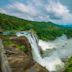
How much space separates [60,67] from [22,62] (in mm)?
25508

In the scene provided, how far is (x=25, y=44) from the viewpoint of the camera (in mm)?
44219

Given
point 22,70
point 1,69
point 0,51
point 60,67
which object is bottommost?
point 60,67

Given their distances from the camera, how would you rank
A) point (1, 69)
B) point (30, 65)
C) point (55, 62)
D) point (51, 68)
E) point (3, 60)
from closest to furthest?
1. point (3, 60)
2. point (1, 69)
3. point (30, 65)
4. point (51, 68)
5. point (55, 62)

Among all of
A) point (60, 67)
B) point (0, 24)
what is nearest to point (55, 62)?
point (60, 67)

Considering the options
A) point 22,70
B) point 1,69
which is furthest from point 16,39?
point 1,69

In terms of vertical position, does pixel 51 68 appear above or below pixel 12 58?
below

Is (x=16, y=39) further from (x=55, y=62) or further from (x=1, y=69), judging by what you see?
(x=1, y=69)

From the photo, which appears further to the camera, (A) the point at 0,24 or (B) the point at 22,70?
(A) the point at 0,24

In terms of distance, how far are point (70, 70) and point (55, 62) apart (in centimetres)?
1126

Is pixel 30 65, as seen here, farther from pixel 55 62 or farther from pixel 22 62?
pixel 55 62

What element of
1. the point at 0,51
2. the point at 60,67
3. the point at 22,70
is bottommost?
the point at 60,67

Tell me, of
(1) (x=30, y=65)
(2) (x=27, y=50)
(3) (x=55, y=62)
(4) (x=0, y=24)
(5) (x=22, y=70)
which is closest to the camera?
(5) (x=22, y=70)

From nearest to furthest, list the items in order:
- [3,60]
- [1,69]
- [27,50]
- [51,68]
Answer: [3,60], [1,69], [27,50], [51,68]

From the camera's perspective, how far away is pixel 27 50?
4303 centimetres
